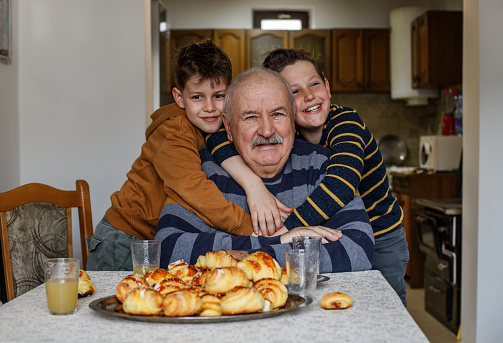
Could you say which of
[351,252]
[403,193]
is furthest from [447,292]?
[351,252]

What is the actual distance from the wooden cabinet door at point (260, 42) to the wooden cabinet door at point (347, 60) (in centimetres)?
58

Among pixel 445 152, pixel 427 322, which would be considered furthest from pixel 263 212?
pixel 445 152

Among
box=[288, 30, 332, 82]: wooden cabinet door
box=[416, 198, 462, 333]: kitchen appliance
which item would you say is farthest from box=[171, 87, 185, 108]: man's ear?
box=[288, 30, 332, 82]: wooden cabinet door

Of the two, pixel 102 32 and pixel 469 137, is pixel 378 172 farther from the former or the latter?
pixel 102 32

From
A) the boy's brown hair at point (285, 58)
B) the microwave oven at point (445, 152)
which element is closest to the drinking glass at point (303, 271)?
the boy's brown hair at point (285, 58)

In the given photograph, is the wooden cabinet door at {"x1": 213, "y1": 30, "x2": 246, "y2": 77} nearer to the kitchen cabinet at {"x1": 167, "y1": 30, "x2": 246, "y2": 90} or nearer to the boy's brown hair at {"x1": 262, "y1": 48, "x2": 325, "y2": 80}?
the kitchen cabinet at {"x1": 167, "y1": 30, "x2": 246, "y2": 90}

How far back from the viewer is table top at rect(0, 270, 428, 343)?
944 mm

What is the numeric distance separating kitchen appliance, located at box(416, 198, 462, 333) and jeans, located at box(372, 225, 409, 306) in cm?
163

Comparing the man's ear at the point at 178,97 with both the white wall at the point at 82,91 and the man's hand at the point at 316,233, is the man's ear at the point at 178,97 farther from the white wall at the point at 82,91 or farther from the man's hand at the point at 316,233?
the white wall at the point at 82,91

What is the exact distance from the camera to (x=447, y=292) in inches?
147

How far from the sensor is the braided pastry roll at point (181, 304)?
0.99m

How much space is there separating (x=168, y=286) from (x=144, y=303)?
0.26ft

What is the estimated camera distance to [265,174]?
1.90 metres

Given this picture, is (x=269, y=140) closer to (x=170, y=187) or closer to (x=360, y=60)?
(x=170, y=187)
